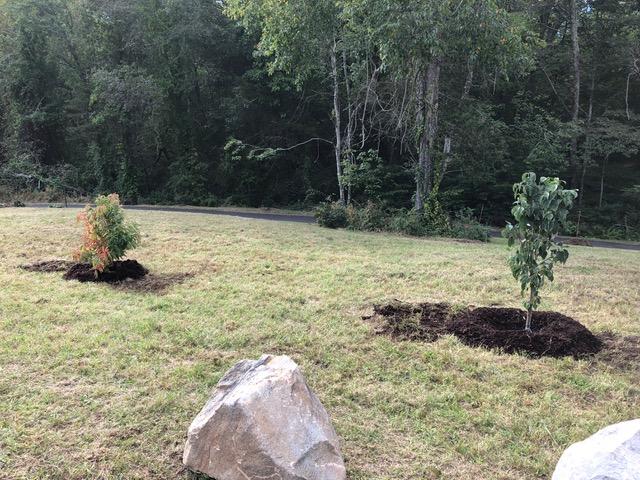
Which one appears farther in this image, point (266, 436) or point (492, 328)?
point (492, 328)

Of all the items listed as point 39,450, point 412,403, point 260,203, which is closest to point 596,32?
point 260,203

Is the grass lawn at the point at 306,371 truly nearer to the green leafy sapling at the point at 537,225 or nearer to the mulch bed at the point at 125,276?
the mulch bed at the point at 125,276

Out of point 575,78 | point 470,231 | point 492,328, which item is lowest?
point 492,328

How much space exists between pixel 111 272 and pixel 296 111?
1660 cm

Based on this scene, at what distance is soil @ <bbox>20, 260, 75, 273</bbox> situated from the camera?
6.25 metres

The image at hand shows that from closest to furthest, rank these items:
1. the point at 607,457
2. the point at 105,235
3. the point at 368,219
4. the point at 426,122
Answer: the point at 607,457, the point at 105,235, the point at 368,219, the point at 426,122

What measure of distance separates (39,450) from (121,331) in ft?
5.43

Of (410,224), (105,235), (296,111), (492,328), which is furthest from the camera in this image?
(296,111)

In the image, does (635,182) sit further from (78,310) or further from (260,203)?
(78,310)

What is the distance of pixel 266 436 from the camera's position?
232 cm

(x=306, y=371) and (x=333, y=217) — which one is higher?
(x=333, y=217)

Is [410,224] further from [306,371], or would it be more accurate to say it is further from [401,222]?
[306,371]

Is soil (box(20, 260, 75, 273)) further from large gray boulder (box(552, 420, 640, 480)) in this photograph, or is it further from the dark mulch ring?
large gray boulder (box(552, 420, 640, 480))

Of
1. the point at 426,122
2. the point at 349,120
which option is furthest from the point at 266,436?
the point at 349,120
